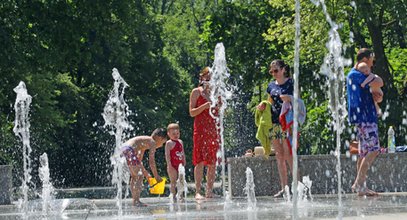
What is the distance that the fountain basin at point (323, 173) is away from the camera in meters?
14.3

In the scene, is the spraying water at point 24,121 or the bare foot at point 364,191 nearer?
the bare foot at point 364,191

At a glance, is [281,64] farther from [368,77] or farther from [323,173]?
[323,173]

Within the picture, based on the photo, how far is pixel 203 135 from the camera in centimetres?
1356

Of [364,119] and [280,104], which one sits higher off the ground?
[280,104]

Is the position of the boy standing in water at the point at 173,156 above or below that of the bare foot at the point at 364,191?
above

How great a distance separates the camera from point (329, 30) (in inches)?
1155

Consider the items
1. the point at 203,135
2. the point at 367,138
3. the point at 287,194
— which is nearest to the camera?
the point at 367,138

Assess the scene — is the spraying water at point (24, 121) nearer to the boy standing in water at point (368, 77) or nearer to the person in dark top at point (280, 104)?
the person in dark top at point (280, 104)

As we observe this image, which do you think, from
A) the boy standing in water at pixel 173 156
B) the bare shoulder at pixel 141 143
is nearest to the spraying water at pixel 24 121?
the bare shoulder at pixel 141 143

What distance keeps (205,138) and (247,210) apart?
3.15m

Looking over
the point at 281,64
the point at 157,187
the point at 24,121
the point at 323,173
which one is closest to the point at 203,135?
the point at 157,187

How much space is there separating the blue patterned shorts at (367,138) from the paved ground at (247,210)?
0.57m

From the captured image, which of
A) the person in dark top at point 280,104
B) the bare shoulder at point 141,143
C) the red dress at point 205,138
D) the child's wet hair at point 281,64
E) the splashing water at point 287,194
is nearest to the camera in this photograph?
the splashing water at point 287,194

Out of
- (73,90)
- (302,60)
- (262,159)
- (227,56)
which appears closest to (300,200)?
(262,159)
